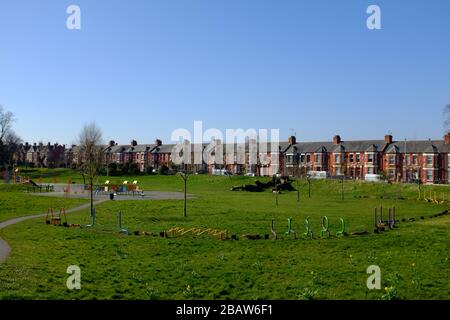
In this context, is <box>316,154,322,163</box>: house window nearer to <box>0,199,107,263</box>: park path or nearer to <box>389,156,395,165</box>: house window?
<box>389,156,395,165</box>: house window

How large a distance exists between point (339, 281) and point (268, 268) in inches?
135

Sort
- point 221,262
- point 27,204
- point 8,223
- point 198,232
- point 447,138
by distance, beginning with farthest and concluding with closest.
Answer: point 447,138, point 27,204, point 8,223, point 198,232, point 221,262

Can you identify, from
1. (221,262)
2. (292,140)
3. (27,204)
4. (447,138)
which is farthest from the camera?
(292,140)

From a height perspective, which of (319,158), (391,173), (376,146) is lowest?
(391,173)

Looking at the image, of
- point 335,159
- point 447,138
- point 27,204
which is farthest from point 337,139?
point 27,204

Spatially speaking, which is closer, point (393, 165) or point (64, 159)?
point (393, 165)

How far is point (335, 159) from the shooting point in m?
107

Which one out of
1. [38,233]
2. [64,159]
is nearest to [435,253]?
[38,233]

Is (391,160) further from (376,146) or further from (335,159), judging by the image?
(335,159)

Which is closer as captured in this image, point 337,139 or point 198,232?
point 198,232

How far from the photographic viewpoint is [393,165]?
98375mm

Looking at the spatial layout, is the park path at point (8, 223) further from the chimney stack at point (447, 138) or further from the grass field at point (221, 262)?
the chimney stack at point (447, 138)

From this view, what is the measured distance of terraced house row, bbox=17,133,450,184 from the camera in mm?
93312

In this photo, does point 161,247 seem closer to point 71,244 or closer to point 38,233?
point 71,244
